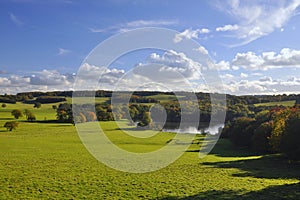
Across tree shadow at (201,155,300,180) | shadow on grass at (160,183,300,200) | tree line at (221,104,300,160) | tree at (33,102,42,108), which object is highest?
tree at (33,102,42,108)

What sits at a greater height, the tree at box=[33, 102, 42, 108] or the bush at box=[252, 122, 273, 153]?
the tree at box=[33, 102, 42, 108]

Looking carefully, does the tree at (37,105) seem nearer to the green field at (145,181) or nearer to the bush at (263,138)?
the green field at (145,181)

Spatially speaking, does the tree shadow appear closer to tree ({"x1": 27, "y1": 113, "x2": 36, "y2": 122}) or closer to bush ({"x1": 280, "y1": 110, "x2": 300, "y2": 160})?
bush ({"x1": 280, "y1": 110, "x2": 300, "y2": 160})

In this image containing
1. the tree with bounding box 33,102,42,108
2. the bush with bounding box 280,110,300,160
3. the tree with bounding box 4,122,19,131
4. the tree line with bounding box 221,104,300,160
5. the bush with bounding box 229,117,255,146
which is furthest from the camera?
the tree with bounding box 33,102,42,108

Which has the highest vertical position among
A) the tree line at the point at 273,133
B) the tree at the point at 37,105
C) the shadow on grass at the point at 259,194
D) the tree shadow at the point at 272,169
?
the tree at the point at 37,105

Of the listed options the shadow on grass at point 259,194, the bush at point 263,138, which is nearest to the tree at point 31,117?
the bush at point 263,138

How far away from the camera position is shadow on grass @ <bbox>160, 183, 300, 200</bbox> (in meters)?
19.5

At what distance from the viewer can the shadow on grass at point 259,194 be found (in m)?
19.5

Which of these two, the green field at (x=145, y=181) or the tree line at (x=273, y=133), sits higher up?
the tree line at (x=273, y=133)

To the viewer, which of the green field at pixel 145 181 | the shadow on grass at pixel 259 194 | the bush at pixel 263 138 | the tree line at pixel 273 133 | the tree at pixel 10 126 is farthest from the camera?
the tree at pixel 10 126

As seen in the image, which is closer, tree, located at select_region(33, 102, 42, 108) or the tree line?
the tree line

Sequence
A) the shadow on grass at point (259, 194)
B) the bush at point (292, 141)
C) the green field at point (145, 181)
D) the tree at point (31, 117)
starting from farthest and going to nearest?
the tree at point (31, 117)
the bush at point (292, 141)
the green field at point (145, 181)
the shadow on grass at point (259, 194)

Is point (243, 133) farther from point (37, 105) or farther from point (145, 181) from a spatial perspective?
point (37, 105)

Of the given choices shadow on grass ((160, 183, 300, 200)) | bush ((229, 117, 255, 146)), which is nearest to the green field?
shadow on grass ((160, 183, 300, 200))
